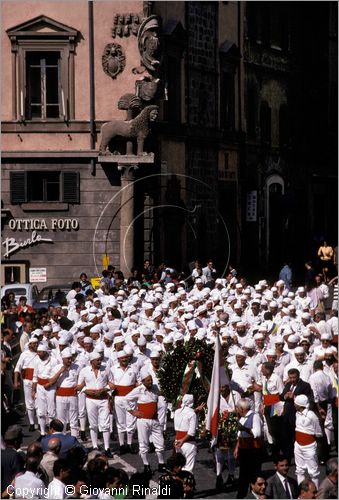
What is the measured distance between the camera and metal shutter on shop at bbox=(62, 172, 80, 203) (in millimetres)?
41531

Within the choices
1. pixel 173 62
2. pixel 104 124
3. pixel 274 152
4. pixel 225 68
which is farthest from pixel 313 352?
pixel 274 152

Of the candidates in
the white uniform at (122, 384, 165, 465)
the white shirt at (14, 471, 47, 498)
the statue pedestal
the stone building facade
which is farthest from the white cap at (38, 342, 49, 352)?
the statue pedestal

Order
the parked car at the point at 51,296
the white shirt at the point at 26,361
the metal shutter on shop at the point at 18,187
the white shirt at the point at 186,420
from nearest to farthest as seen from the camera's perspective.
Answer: the white shirt at the point at 186,420
the white shirt at the point at 26,361
the parked car at the point at 51,296
the metal shutter on shop at the point at 18,187

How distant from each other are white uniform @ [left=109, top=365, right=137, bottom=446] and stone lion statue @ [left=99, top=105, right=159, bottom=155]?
63.3 feet

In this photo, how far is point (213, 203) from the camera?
48031mm

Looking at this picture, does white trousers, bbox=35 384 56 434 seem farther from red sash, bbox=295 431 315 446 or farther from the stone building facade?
the stone building facade

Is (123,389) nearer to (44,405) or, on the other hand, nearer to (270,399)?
(44,405)

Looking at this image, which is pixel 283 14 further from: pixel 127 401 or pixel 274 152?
pixel 127 401

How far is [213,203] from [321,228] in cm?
1089

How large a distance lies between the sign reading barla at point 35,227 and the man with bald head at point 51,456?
2509cm

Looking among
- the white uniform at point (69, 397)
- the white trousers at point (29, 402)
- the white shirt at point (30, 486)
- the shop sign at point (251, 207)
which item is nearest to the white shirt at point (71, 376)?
the white uniform at point (69, 397)

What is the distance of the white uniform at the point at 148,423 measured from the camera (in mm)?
21203

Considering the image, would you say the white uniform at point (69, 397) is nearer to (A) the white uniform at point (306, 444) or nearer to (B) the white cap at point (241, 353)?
(B) the white cap at point (241, 353)

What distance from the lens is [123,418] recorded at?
22672 millimetres
